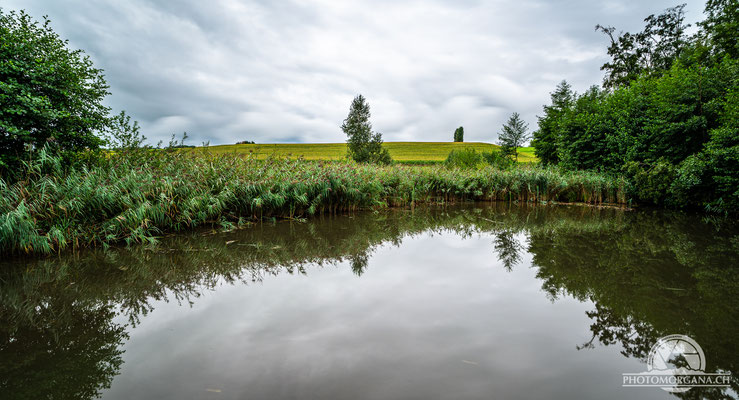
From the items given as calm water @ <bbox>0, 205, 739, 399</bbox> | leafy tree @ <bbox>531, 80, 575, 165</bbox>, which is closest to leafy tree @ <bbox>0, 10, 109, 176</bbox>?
calm water @ <bbox>0, 205, 739, 399</bbox>

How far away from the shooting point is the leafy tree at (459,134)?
70375mm

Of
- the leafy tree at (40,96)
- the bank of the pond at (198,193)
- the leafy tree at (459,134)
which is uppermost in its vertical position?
the leafy tree at (459,134)

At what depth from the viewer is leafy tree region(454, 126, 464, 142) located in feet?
231

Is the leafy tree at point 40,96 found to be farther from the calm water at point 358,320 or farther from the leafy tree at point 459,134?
the leafy tree at point 459,134

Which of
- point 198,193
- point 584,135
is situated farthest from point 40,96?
point 584,135

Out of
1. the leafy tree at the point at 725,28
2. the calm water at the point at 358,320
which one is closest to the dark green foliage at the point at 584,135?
the leafy tree at the point at 725,28

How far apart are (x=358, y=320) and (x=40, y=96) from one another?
271 inches

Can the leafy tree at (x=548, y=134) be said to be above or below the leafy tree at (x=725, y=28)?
below

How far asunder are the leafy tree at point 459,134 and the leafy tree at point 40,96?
69574 millimetres

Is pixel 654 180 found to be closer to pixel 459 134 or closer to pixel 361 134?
pixel 361 134

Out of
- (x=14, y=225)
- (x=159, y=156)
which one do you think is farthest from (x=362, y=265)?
(x=159, y=156)

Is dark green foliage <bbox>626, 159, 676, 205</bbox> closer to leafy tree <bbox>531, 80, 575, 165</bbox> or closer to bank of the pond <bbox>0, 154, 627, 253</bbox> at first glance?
bank of the pond <bbox>0, 154, 627, 253</bbox>

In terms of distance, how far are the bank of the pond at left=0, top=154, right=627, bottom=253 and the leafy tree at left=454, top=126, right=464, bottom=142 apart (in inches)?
2391

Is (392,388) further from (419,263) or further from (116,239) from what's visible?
(116,239)
